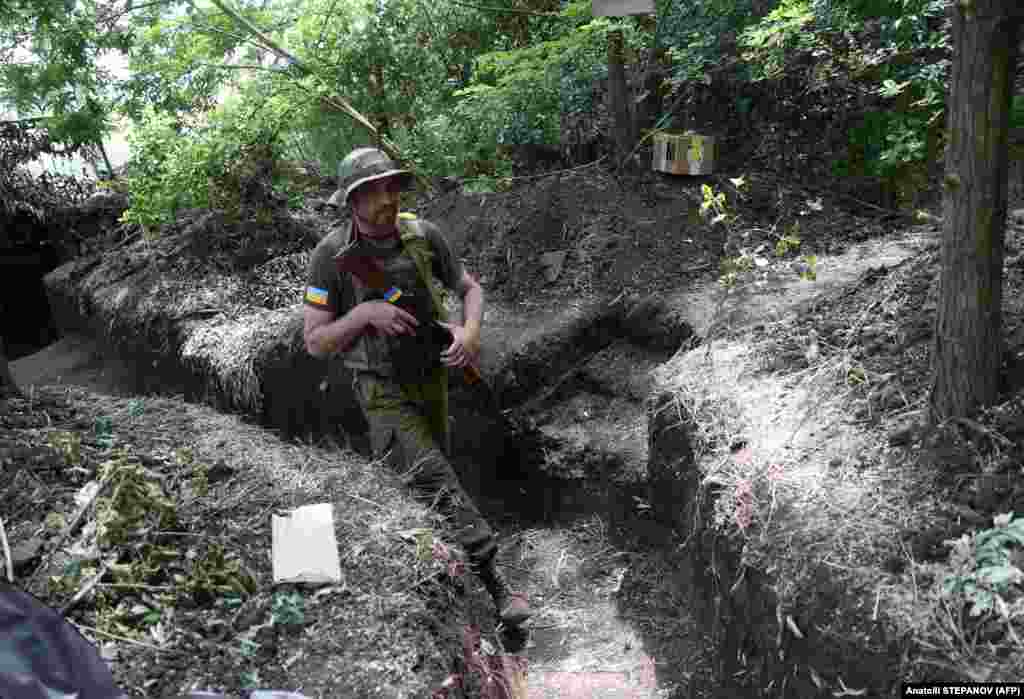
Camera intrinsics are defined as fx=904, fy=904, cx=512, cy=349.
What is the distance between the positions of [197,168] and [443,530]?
5.90 m

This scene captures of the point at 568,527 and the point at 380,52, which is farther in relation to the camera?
the point at 380,52

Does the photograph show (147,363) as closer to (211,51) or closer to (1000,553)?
(211,51)

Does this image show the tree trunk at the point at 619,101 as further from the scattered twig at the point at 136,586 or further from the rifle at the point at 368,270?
the scattered twig at the point at 136,586

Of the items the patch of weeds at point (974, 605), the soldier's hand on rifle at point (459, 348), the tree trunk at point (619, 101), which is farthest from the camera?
the tree trunk at point (619, 101)

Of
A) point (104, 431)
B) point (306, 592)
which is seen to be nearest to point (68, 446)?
point (104, 431)

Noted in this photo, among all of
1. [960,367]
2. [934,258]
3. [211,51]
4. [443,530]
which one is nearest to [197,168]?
[211,51]

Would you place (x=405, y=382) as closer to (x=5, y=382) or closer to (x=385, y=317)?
(x=385, y=317)

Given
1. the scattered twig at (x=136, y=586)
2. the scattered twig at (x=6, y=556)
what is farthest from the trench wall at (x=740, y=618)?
the scattered twig at (x=6, y=556)

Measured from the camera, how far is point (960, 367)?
3080mm

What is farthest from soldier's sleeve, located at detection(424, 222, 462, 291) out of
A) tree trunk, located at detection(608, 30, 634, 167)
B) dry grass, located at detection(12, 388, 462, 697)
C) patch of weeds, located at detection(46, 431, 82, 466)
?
tree trunk, located at detection(608, 30, 634, 167)

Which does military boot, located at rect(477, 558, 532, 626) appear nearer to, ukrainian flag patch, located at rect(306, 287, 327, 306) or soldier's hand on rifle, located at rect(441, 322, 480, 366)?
soldier's hand on rifle, located at rect(441, 322, 480, 366)

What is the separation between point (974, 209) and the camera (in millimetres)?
2910

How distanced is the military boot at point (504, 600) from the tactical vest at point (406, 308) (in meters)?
1.01

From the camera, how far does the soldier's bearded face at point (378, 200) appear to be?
4273 mm
